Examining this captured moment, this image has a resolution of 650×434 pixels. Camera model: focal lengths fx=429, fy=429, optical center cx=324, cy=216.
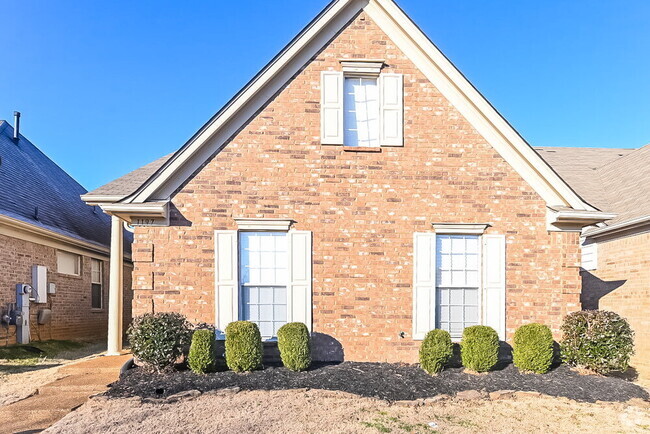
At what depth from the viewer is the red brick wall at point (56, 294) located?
10648 millimetres

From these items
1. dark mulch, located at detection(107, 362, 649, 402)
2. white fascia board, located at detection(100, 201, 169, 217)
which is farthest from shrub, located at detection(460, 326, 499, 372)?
white fascia board, located at detection(100, 201, 169, 217)

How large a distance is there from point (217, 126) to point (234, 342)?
161 inches

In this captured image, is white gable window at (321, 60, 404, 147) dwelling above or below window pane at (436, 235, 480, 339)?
above

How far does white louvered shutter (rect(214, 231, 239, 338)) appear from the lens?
8320 millimetres

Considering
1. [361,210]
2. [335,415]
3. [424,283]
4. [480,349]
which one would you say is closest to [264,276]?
[361,210]

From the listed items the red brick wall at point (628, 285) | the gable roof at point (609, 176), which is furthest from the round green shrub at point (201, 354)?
the gable roof at point (609, 176)

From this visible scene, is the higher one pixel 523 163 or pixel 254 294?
pixel 523 163

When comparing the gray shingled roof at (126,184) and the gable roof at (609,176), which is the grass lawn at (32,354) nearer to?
the gray shingled roof at (126,184)

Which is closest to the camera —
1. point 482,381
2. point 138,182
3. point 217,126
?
point 482,381

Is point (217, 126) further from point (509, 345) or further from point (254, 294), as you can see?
point (509, 345)

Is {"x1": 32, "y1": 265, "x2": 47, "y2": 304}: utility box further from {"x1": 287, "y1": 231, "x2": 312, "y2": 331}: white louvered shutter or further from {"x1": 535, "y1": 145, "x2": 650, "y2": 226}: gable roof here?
{"x1": 535, "y1": 145, "x2": 650, "y2": 226}: gable roof

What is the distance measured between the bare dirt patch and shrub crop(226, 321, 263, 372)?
31.6 inches

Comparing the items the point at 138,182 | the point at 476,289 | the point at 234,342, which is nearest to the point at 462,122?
the point at 476,289

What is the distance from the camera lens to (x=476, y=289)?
28.7 feet
